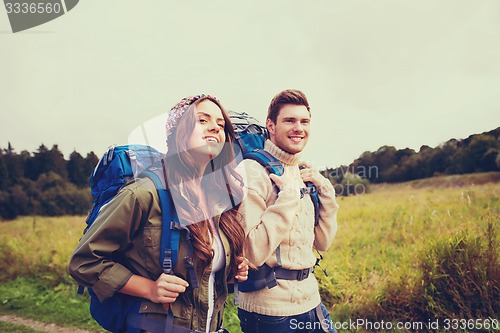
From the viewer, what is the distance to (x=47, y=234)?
10328 millimetres

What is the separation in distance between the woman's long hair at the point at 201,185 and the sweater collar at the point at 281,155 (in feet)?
1.48

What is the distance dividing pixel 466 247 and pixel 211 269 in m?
3.51

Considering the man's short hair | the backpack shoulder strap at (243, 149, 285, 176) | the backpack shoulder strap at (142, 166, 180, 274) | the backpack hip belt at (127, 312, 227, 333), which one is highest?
the man's short hair

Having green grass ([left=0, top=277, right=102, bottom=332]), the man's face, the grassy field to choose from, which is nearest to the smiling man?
the man's face

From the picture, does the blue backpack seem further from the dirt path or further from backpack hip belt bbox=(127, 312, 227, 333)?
Result: the dirt path

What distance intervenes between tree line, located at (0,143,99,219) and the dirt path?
5452 mm

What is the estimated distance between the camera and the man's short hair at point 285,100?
2.62 meters

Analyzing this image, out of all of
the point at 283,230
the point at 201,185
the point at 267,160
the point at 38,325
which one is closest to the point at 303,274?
the point at 283,230

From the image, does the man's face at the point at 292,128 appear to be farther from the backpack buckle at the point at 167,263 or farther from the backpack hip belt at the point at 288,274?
the backpack buckle at the point at 167,263

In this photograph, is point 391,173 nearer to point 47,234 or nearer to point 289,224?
point 289,224

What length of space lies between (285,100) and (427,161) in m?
5.65

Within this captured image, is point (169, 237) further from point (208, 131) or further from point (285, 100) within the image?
point (285, 100)

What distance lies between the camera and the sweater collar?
2615 millimetres

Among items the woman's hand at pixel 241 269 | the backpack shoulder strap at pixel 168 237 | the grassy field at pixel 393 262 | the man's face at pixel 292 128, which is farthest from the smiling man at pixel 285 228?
the grassy field at pixel 393 262
